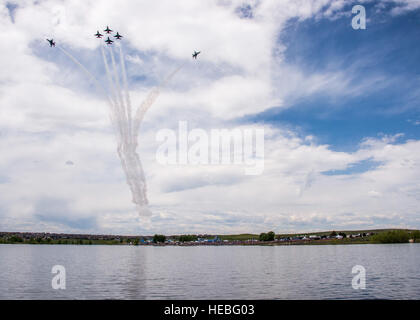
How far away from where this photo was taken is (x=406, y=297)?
68.4m

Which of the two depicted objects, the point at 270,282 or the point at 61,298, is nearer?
the point at 61,298
